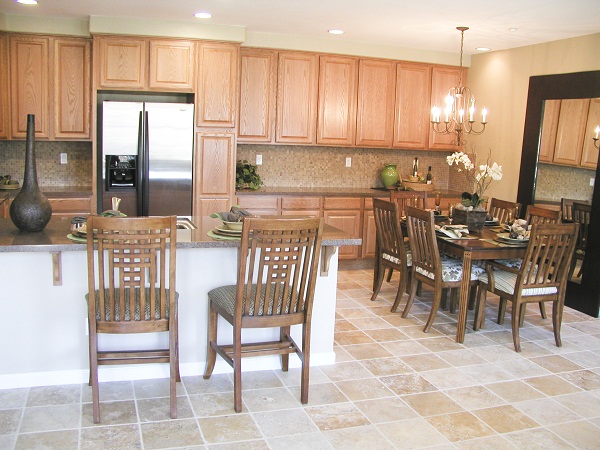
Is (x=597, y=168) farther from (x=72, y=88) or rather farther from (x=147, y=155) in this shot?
(x=72, y=88)

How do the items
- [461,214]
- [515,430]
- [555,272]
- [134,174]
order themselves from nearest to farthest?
[515,430], [555,272], [461,214], [134,174]

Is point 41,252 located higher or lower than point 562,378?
higher

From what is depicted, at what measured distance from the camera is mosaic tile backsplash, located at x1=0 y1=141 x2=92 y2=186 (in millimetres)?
6055

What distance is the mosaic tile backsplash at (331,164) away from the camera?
6785 millimetres

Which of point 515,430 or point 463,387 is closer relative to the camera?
point 515,430

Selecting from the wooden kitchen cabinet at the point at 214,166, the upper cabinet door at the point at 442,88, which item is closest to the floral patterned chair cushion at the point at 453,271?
the wooden kitchen cabinet at the point at 214,166

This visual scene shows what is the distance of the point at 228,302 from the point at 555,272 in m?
2.50

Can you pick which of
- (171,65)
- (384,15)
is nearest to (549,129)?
(384,15)

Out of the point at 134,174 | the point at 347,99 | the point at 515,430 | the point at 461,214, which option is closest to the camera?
the point at 515,430

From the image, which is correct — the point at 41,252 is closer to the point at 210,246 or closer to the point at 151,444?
the point at 210,246

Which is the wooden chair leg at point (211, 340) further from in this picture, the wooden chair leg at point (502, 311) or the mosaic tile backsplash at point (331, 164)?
the mosaic tile backsplash at point (331, 164)

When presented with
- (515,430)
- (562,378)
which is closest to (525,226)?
(562,378)

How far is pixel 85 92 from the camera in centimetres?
578

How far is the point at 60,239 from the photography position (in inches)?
126
